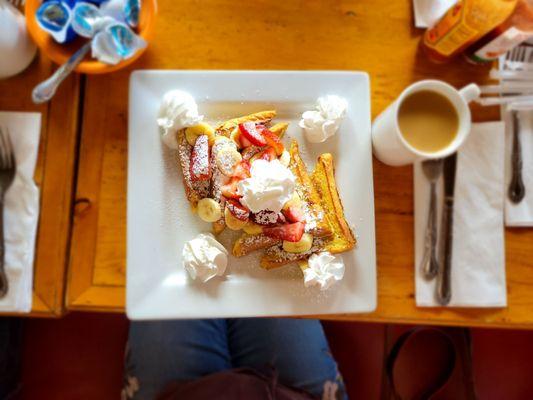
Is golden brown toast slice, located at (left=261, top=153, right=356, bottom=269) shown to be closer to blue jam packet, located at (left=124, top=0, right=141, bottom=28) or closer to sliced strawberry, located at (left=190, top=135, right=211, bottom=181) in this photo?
sliced strawberry, located at (left=190, top=135, right=211, bottom=181)

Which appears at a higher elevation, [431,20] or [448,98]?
[431,20]

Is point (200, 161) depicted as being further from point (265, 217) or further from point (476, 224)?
point (476, 224)

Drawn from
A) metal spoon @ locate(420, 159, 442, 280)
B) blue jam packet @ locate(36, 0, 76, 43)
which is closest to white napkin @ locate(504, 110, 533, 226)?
metal spoon @ locate(420, 159, 442, 280)

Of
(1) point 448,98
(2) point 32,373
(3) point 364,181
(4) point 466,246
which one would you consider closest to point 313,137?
(3) point 364,181

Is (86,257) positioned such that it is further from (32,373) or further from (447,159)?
(447,159)

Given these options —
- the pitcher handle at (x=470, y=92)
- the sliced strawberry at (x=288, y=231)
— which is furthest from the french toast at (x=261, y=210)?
the pitcher handle at (x=470, y=92)

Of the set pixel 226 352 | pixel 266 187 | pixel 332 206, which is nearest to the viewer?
pixel 266 187

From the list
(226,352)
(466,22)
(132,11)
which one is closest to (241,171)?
(132,11)
